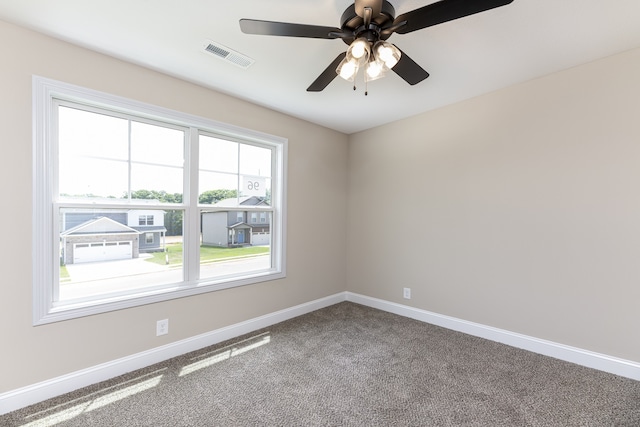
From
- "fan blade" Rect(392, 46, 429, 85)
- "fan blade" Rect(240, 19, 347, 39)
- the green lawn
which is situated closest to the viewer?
"fan blade" Rect(240, 19, 347, 39)

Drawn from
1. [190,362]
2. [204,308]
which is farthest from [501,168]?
[190,362]

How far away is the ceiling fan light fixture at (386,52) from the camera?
1521mm

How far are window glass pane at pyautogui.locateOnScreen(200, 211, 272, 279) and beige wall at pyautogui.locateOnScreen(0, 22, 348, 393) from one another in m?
0.24

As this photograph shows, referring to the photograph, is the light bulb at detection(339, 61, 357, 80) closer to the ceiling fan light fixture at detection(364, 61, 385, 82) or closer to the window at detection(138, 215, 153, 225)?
the ceiling fan light fixture at detection(364, 61, 385, 82)

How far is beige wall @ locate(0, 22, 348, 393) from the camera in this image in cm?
184

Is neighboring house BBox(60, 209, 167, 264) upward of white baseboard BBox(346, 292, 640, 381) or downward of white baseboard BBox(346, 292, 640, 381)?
upward

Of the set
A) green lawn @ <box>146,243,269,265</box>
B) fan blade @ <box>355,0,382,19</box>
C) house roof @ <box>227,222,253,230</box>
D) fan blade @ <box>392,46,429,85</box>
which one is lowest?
green lawn @ <box>146,243,269,265</box>

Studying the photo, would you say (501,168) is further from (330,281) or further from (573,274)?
(330,281)

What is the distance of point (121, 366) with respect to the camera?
7.33ft

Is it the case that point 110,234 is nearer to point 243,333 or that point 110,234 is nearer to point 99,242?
point 99,242

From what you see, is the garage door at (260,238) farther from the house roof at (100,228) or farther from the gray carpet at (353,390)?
the house roof at (100,228)

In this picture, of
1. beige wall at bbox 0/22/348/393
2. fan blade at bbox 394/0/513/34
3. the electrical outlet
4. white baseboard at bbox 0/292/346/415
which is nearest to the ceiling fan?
fan blade at bbox 394/0/513/34

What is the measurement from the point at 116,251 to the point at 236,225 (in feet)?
3.67

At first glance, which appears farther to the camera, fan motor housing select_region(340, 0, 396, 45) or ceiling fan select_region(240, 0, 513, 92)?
fan motor housing select_region(340, 0, 396, 45)
